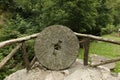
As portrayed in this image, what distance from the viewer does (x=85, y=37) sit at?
15.3ft

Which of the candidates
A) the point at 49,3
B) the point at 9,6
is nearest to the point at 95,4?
the point at 49,3

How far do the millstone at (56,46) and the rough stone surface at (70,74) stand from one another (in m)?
0.13

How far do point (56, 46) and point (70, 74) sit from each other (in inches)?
23.1

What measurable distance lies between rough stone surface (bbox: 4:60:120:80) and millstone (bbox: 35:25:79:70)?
5.1 inches

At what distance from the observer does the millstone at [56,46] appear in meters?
4.62

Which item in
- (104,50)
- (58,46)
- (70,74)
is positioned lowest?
(104,50)

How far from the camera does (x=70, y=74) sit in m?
4.54

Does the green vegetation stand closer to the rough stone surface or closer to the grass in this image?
the grass

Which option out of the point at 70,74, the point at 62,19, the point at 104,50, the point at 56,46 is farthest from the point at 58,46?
the point at 104,50

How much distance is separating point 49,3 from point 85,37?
14.1ft

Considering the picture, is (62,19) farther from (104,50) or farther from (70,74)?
(70,74)

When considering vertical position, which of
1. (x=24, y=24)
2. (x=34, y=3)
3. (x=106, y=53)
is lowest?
(x=106, y=53)

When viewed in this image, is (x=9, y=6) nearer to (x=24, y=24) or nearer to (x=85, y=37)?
(x=24, y=24)

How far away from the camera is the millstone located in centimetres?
462
